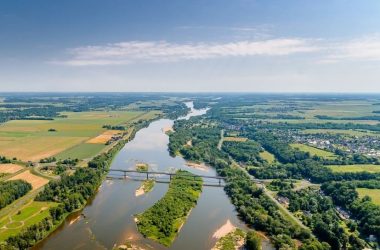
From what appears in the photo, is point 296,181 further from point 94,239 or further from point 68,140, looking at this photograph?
point 68,140

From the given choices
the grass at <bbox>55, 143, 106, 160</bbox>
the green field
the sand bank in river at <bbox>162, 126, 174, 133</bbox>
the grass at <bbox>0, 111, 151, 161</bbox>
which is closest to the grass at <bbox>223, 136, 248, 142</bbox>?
the sand bank in river at <bbox>162, 126, 174, 133</bbox>

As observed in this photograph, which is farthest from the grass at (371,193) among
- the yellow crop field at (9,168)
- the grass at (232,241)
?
the yellow crop field at (9,168)

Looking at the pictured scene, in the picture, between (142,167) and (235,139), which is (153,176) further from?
(235,139)

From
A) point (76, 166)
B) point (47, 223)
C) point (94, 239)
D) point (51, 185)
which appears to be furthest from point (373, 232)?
point (76, 166)

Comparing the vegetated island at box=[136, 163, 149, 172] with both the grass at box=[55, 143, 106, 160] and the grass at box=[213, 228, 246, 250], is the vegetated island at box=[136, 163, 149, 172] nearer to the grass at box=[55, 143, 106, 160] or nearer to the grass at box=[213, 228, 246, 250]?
the grass at box=[55, 143, 106, 160]

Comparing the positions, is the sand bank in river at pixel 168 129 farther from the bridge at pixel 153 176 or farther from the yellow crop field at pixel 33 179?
the yellow crop field at pixel 33 179
